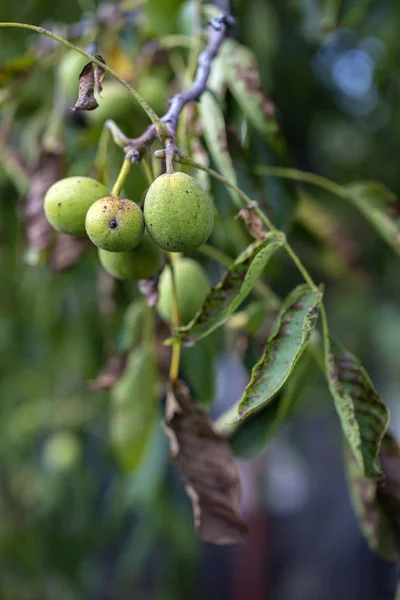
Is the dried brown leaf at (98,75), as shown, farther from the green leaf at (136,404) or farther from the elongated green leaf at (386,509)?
the elongated green leaf at (386,509)

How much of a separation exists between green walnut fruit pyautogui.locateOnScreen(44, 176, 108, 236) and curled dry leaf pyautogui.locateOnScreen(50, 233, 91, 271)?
31cm

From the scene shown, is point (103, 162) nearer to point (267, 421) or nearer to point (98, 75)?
point (98, 75)

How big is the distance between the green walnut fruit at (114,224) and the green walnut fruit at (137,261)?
97mm

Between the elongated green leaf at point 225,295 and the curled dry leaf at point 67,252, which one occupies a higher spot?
the elongated green leaf at point 225,295

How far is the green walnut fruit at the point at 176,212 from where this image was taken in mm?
718

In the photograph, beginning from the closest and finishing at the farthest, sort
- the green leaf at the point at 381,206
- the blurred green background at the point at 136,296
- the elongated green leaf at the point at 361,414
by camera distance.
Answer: the elongated green leaf at the point at 361,414
the green leaf at the point at 381,206
the blurred green background at the point at 136,296

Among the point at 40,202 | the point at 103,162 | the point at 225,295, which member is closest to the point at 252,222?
the point at 225,295

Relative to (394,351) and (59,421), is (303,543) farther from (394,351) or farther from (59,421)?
(59,421)

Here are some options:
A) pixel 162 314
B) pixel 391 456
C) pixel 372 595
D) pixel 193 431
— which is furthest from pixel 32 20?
pixel 372 595

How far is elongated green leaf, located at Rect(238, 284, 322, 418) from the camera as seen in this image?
749mm

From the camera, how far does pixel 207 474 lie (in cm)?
91

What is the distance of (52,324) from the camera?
2.02 metres

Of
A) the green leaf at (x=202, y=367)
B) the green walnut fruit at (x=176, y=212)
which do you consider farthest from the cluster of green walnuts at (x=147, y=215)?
the green leaf at (x=202, y=367)

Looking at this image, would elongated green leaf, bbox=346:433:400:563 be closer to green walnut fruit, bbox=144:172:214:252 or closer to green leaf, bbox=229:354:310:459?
green leaf, bbox=229:354:310:459
